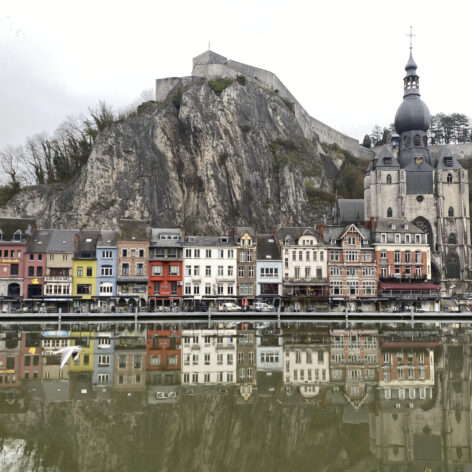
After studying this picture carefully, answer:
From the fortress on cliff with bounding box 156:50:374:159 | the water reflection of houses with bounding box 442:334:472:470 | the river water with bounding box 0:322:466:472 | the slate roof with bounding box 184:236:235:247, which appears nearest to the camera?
the river water with bounding box 0:322:466:472

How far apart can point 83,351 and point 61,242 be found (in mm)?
28482

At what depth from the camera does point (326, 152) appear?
3752 inches

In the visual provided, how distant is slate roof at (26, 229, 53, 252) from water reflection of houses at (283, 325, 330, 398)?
2854cm

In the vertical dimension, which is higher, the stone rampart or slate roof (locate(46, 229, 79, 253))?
the stone rampart

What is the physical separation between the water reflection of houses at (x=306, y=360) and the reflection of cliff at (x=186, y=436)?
10.7 ft

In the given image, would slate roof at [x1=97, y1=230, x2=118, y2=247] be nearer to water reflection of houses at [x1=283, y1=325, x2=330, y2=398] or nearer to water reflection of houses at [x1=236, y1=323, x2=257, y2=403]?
water reflection of houses at [x1=236, y1=323, x2=257, y2=403]

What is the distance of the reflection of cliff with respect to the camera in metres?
13.5

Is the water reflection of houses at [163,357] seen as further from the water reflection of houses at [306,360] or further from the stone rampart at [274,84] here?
the stone rampart at [274,84]

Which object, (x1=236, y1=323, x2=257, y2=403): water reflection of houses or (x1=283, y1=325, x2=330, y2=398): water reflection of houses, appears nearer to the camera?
(x1=236, y1=323, x2=257, y2=403): water reflection of houses

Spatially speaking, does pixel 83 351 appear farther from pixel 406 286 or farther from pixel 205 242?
pixel 406 286

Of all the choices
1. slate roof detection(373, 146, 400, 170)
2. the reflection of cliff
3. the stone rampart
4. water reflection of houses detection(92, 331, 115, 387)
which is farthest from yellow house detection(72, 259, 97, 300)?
the stone rampart

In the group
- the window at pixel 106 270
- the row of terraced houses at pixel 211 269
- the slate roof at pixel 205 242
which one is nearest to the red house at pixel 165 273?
the row of terraced houses at pixel 211 269

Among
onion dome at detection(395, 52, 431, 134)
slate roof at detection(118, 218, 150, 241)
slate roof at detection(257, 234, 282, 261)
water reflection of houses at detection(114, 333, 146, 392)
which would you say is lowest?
water reflection of houses at detection(114, 333, 146, 392)

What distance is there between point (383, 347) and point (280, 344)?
20.3ft
